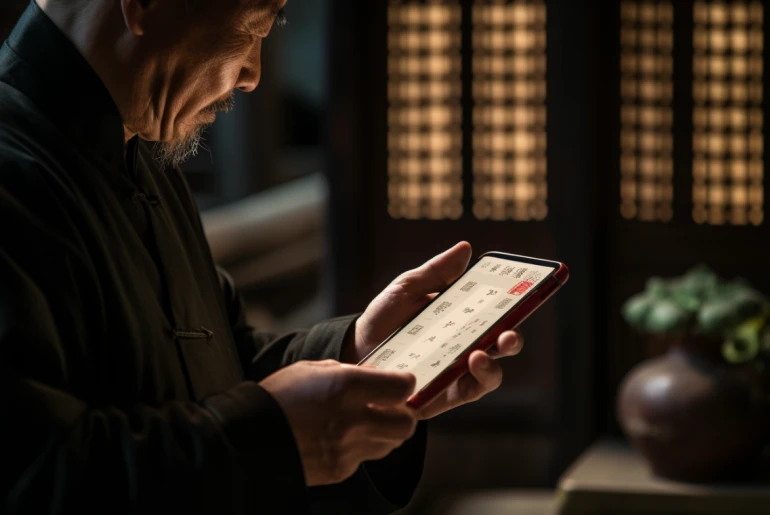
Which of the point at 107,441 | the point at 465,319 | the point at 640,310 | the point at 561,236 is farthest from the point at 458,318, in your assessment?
the point at 561,236

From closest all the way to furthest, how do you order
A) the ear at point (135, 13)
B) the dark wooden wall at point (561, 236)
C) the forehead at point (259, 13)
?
1. the ear at point (135, 13)
2. the forehead at point (259, 13)
3. the dark wooden wall at point (561, 236)

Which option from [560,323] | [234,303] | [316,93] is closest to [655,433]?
[560,323]

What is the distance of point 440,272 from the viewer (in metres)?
2.05

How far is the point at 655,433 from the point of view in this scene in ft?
15.4

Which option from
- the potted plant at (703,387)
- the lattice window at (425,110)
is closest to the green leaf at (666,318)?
the potted plant at (703,387)

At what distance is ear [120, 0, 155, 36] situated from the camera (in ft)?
5.47

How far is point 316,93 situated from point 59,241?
14.7m

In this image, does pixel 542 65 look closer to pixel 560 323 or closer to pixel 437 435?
pixel 560 323

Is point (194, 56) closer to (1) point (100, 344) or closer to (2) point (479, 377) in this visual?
(1) point (100, 344)

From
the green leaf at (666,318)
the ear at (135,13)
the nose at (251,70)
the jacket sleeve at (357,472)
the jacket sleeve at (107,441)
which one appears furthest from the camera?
the green leaf at (666,318)

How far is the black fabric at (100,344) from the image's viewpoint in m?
1.38

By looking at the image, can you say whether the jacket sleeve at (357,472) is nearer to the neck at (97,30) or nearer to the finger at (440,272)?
the finger at (440,272)

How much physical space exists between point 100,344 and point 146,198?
41cm

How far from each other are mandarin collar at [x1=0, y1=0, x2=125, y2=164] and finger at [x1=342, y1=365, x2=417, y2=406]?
2.05 feet
